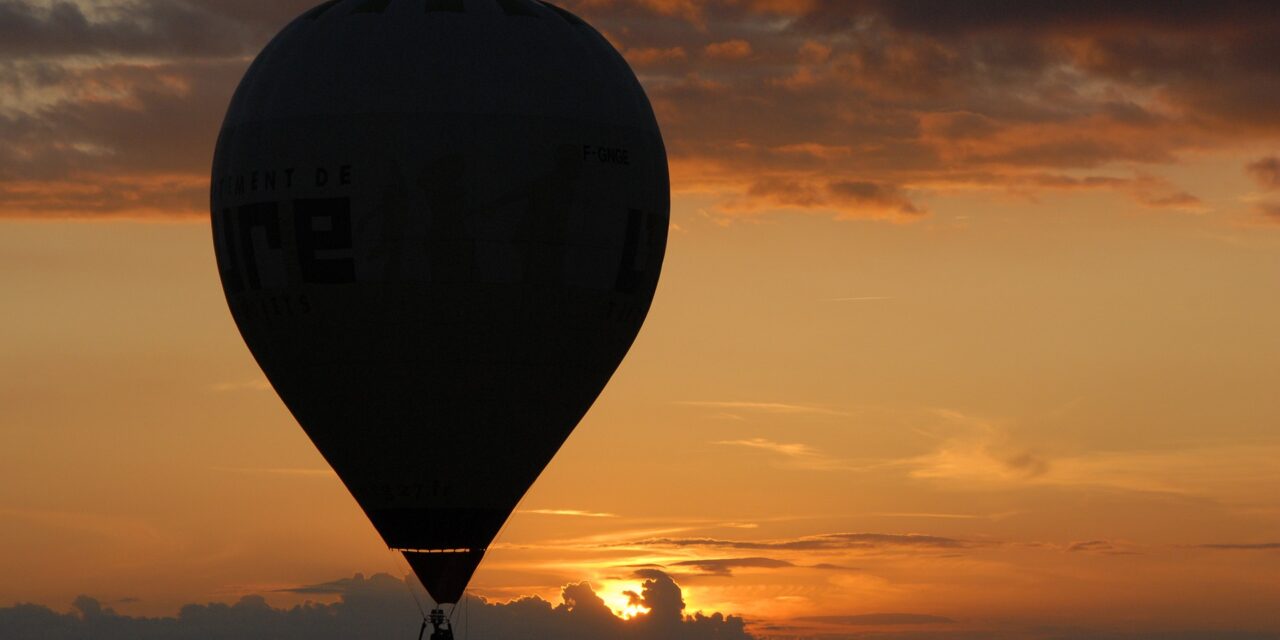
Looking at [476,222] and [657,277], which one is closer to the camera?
[476,222]

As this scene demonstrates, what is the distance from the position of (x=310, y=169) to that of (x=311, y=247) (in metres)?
1.74

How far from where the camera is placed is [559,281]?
74.4m

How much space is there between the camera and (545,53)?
7481 centimetres

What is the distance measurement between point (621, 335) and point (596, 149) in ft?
15.5

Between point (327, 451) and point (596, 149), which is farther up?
point (596, 149)

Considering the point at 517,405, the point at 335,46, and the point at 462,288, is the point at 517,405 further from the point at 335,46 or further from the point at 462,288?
the point at 335,46

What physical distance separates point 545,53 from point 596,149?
8.06 feet

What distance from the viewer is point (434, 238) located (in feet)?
241

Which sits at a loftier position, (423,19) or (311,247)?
(423,19)

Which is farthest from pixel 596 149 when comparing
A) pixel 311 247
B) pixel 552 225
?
pixel 311 247

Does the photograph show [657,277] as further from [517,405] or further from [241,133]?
[241,133]

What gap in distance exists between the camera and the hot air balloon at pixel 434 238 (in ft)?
241

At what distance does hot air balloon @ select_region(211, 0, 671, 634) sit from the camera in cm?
7344

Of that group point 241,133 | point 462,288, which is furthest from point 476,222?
point 241,133
